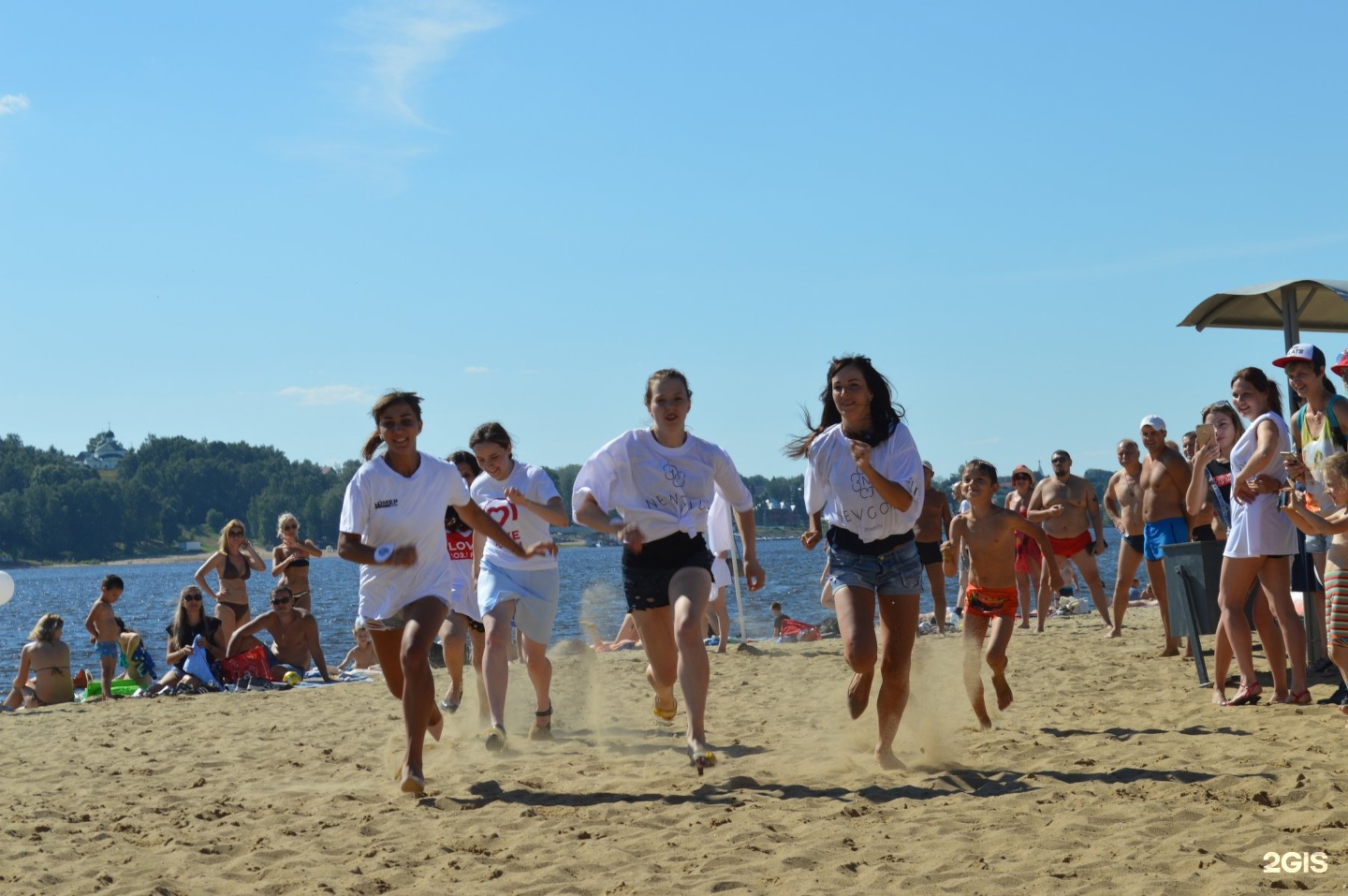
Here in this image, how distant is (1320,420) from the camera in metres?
7.35

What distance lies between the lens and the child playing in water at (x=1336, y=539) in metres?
6.59

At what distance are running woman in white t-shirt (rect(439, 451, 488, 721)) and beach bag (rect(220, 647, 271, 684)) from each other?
5088 mm

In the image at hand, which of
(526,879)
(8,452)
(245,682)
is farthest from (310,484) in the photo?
(526,879)

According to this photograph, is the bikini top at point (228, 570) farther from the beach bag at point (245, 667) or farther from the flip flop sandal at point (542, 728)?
the flip flop sandal at point (542, 728)

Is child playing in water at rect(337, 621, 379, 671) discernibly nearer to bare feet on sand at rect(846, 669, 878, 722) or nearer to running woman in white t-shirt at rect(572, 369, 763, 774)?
running woman in white t-shirt at rect(572, 369, 763, 774)

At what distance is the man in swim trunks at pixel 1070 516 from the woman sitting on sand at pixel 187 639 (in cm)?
853

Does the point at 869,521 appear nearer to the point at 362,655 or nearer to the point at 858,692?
the point at 858,692

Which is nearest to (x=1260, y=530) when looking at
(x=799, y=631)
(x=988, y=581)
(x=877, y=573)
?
(x=988, y=581)

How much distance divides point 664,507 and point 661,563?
0.27 meters

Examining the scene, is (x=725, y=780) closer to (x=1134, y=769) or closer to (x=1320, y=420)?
(x=1134, y=769)

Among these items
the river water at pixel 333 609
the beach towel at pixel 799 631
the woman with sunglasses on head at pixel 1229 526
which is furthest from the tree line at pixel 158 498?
the woman with sunglasses on head at pixel 1229 526

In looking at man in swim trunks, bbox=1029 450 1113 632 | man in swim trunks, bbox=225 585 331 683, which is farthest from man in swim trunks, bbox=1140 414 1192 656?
man in swim trunks, bbox=225 585 331 683

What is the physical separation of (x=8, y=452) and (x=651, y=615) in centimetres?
16961

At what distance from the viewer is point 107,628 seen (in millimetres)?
14195
